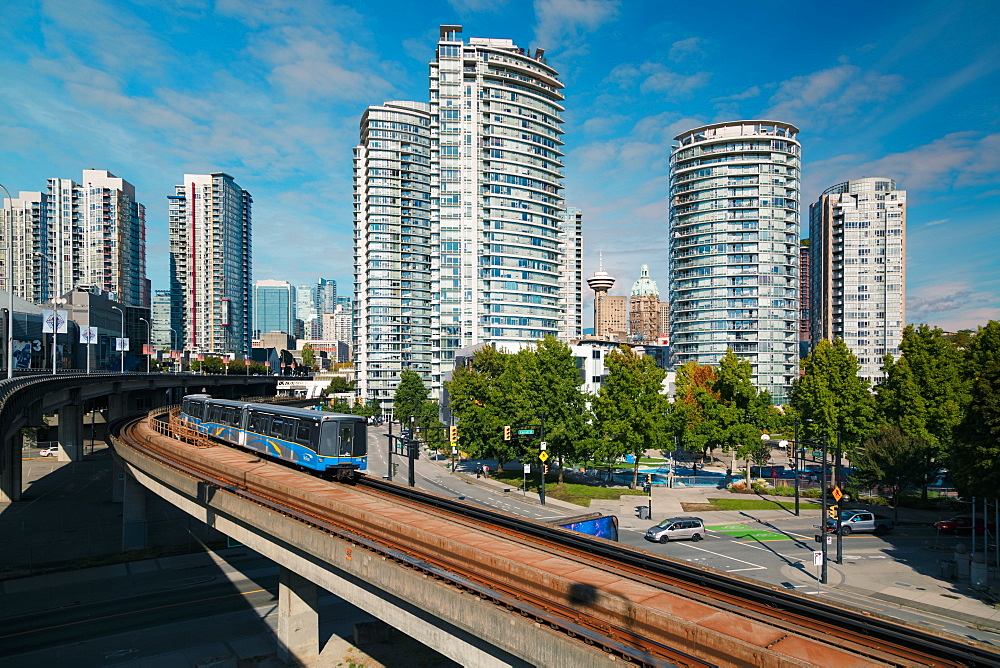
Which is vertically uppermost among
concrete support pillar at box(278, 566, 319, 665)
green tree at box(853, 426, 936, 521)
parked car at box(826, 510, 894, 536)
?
green tree at box(853, 426, 936, 521)

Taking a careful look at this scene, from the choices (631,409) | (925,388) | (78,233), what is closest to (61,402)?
(631,409)

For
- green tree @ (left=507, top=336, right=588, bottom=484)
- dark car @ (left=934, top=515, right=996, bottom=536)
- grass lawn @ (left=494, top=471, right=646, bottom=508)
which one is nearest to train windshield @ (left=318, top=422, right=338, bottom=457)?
green tree @ (left=507, top=336, right=588, bottom=484)

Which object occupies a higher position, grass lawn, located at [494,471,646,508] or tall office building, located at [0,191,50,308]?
tall office building, located at [0,191,50,308]

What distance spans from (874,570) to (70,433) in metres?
83.4

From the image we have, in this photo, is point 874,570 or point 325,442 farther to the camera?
point 874,570

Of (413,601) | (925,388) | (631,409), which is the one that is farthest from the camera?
(631,409)

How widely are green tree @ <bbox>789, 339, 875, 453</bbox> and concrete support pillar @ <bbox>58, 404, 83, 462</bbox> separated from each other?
266ft

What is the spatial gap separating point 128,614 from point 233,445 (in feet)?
48.4

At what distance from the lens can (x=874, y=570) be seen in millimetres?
30953

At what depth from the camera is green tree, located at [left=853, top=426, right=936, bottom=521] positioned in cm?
4038

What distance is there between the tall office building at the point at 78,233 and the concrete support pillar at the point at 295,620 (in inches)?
7834

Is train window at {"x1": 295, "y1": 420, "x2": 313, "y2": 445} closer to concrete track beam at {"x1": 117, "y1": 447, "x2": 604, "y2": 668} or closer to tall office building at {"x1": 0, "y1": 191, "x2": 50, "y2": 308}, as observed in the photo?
concrete track beam at {"x1": 117, "y1": 447, "x2": 604, "y2": 668}

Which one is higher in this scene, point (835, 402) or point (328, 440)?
point (328, 440)

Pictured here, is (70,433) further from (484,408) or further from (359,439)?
(359,439)
